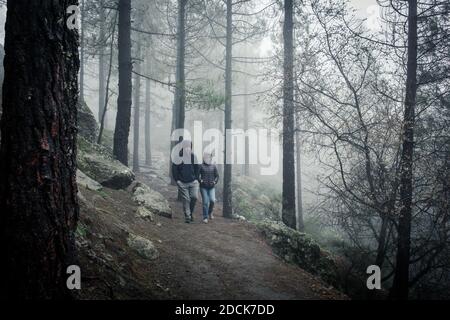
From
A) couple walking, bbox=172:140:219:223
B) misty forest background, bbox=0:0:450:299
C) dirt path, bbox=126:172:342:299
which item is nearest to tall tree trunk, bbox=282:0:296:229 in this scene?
misty forest background, bbox=0:0:450:299

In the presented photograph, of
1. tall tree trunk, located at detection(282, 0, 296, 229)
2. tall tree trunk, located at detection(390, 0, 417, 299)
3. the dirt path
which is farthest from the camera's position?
tall tree trunk, located at detection(282, 0, 296, 229)

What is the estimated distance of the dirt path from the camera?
16.9ft

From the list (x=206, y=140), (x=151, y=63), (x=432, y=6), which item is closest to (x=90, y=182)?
(x=432, y=6)

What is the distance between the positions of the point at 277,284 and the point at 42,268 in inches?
170

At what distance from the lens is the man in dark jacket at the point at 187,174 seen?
9.13m

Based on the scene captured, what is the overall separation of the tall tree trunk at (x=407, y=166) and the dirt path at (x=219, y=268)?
2.20m

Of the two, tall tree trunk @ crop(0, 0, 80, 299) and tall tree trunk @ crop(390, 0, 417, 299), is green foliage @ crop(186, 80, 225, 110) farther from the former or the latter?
tall tree trunk @ crop(0, 0, 80, 299)

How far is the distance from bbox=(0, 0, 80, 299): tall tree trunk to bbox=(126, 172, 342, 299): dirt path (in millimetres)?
2411

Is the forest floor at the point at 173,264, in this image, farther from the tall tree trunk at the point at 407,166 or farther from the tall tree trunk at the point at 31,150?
the tall tree trunk at the point at 407,166

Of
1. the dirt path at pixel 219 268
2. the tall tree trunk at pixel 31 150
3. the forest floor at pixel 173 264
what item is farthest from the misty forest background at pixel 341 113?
the dirt path at pixel 219 268

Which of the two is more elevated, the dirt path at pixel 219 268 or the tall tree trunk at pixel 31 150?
the tall tree trunk at pixel 31 150

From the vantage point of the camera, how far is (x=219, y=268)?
612cm

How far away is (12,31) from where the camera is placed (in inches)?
112
